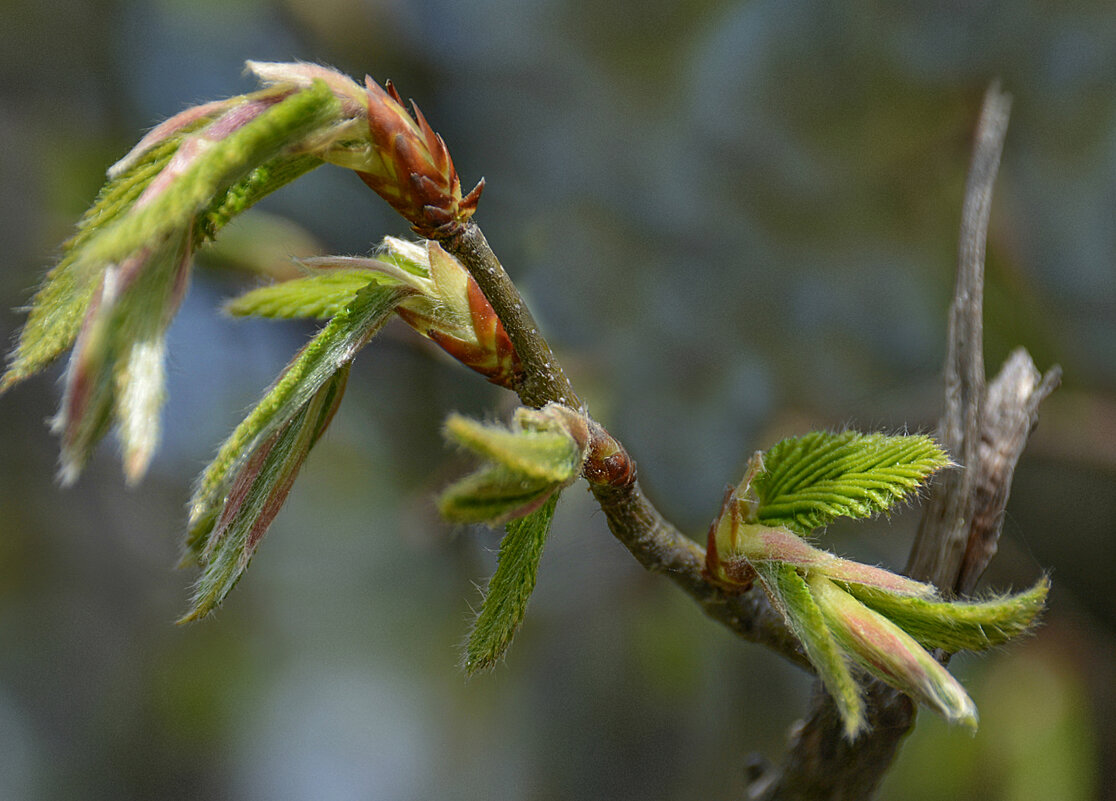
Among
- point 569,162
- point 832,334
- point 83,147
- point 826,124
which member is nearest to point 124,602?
point 83,147

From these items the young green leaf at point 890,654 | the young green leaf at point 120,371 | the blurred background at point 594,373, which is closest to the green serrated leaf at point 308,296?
the young green leaf at point 120,371

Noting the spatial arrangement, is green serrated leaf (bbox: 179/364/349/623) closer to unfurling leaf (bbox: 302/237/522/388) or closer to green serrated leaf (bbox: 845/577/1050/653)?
unfurling leaf (bbox: 302/237/522/388)

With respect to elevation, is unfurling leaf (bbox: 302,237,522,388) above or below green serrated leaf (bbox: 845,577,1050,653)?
above

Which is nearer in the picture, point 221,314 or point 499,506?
point 499,506

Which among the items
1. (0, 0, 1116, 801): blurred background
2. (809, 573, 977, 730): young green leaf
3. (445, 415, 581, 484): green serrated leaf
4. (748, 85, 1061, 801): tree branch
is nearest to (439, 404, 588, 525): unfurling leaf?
Answer: (445, 415, 581, 484): green serrated leaf

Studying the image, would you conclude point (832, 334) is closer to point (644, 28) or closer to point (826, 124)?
point (826, 124)
